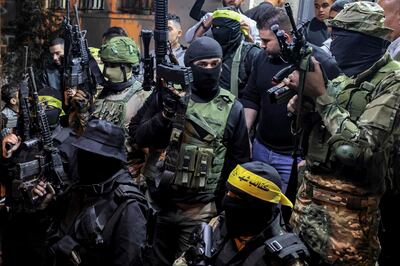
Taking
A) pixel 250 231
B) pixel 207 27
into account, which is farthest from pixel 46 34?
pixel 250 231

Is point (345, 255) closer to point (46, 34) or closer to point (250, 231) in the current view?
point (250, 231)

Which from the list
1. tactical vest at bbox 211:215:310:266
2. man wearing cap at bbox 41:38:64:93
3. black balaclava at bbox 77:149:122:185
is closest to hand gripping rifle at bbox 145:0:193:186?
black balaclava at bbox 77:149:122:185

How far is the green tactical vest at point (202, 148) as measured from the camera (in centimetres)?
400

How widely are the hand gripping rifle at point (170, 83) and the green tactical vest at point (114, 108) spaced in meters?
0.97

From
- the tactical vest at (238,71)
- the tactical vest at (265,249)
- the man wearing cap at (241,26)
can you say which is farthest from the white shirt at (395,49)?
the man wearing cap at (241,26)

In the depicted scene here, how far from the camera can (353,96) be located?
3.28m

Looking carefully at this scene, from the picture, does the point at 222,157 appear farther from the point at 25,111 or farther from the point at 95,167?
the point at 25,111

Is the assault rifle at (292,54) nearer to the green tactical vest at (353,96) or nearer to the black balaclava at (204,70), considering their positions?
the green tactical vest at (353,96)

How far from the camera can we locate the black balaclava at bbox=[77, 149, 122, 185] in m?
3.14

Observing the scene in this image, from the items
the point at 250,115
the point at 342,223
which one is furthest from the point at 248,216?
the point at 250,115

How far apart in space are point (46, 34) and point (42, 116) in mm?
2197

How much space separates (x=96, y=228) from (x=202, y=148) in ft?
4.10

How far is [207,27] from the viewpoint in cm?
620

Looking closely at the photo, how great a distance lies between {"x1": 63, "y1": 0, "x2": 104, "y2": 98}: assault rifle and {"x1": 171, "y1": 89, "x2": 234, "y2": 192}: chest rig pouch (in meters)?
1.66
